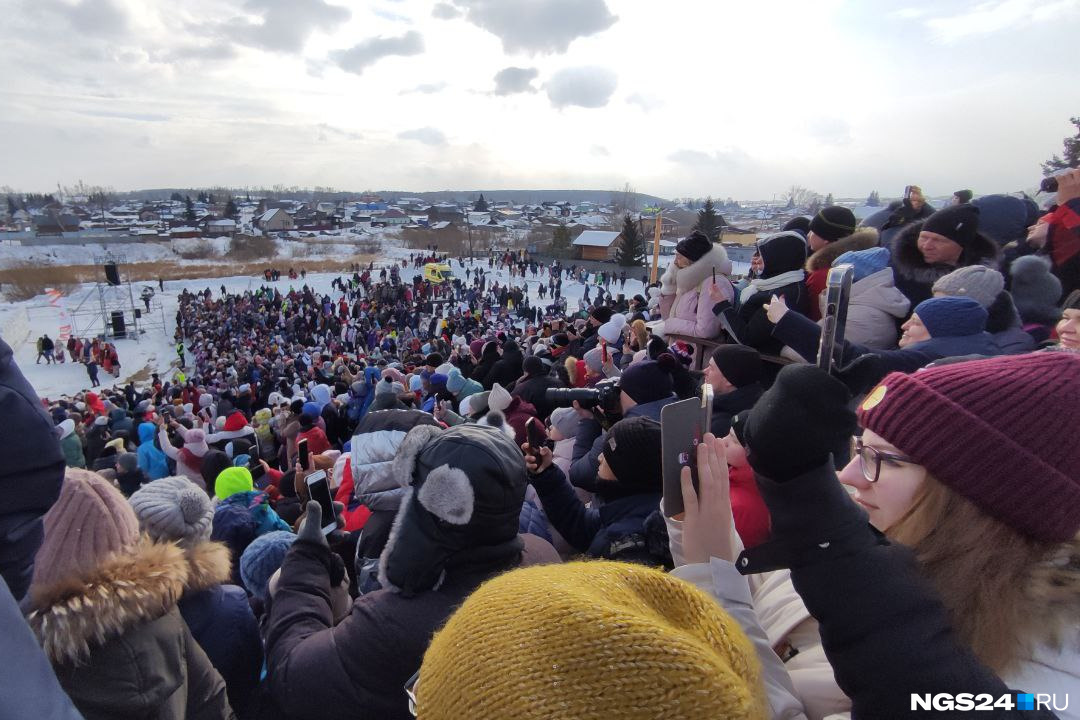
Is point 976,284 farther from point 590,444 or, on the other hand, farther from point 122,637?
point 122,637

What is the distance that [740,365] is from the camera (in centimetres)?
303

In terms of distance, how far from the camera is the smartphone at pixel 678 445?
1483 mm

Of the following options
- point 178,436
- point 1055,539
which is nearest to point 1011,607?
point 1055,539

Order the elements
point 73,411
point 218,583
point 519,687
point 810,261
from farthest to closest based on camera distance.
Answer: point 73,411, point 810,261, point 218,583, point 519,687

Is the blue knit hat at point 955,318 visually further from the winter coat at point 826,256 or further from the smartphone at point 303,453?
the smartphone at point 303,453

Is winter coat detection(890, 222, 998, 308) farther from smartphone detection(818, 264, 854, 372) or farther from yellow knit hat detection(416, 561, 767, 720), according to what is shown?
yellow knit hat detection(416, 561, 767, 720)

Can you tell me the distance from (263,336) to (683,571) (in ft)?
84.1

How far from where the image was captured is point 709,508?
148 cm

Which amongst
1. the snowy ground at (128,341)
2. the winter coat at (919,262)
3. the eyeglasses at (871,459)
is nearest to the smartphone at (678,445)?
the eyeglasses at (871,459)

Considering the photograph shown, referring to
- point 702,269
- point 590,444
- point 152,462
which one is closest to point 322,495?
point 590,444

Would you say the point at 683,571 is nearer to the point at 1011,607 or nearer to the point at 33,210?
the point at 1011,607

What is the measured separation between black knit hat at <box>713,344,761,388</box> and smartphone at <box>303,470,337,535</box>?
2.17m

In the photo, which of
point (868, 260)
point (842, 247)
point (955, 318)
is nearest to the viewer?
point (955, 318)

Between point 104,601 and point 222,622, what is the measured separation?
1.86ft
